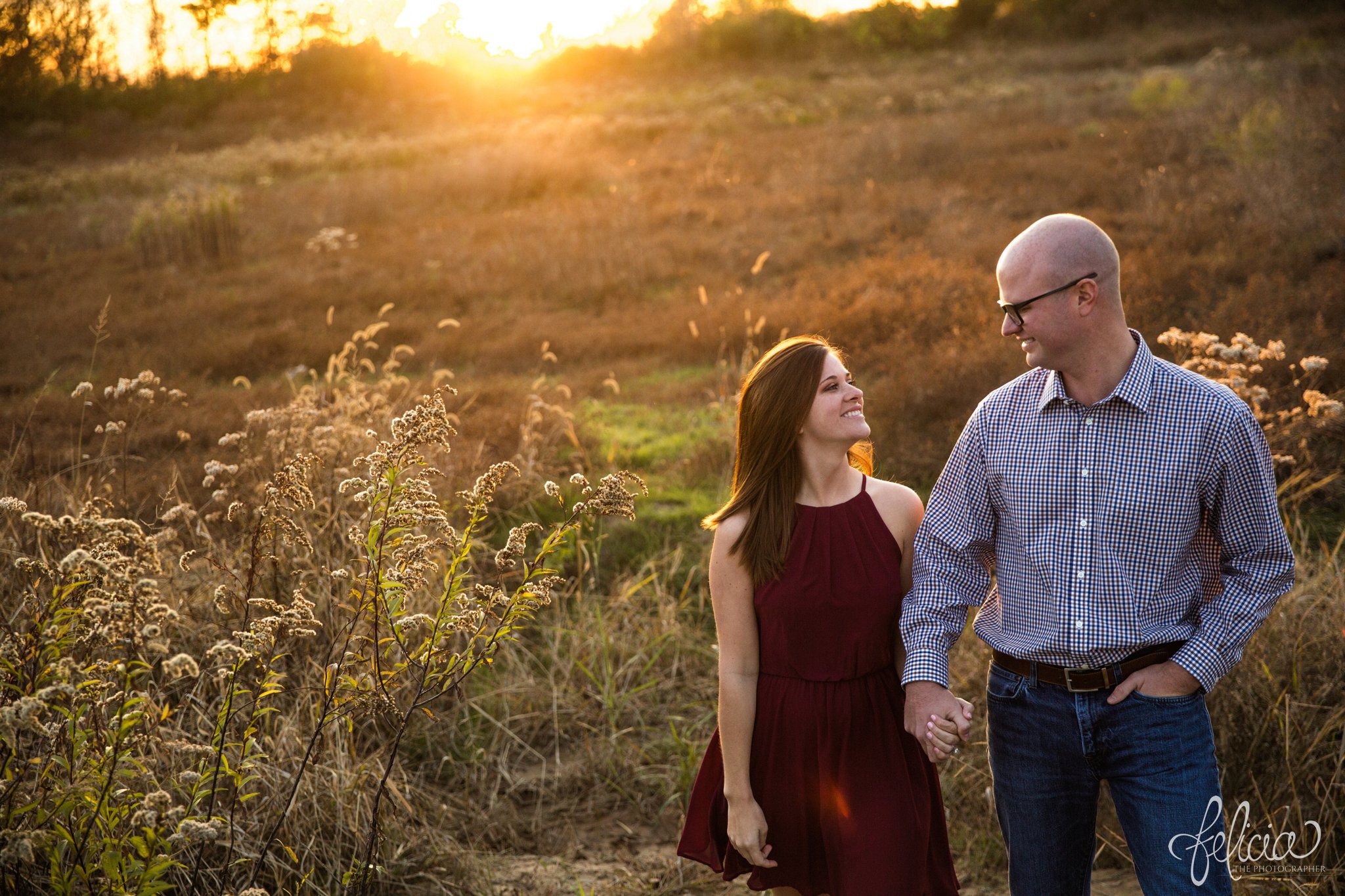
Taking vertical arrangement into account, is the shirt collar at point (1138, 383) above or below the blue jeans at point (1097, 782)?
above

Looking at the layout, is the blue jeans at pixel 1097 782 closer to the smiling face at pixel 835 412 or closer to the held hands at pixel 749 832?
the held hands at pixel 749 832

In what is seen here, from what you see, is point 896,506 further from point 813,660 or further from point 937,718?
point 937,718

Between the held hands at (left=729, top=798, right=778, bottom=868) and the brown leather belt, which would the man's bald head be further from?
the held hands at (left=729, top=798, right=778, bottom=868)

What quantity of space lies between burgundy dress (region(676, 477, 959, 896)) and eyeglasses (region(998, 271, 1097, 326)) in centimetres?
63

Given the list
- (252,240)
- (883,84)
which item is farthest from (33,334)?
(883,84)

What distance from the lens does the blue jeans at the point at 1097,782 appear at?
2295mm

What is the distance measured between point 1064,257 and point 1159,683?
41.8 inches

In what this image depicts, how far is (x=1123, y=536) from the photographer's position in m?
2.43

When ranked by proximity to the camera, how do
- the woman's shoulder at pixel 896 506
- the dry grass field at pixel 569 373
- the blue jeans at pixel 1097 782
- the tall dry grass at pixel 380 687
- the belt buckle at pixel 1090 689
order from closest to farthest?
1. the blue jeans at pixel 1097 782
2. the belt buckle at pixel 1090 689
3. the tall dry grass at pixel 380 687
4. the woman's shoulder at pixel 896 506
5. the dry grass field at pixel 569 373

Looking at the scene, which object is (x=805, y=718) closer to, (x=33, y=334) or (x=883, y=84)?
(x=33, y=334)

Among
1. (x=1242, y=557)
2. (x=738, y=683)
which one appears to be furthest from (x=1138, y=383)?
(x=738, y=683)

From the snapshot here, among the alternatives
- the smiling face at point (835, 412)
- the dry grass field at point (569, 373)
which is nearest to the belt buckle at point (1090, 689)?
Answer: the smiling face at point (835, 412)

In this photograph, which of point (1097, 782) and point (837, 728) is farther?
point (837, 728)

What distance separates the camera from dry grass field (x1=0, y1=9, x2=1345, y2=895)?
363cm
